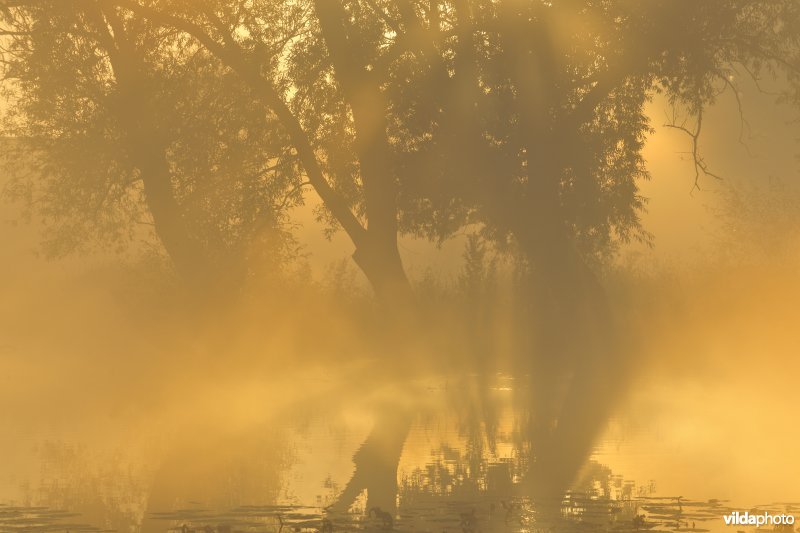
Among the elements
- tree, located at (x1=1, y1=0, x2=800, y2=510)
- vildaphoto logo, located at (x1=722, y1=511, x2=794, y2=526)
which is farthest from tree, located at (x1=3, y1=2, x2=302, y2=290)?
vildaphoto logo, located at (x1=722, y1=511, x2=794, y2=526)

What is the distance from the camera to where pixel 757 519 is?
34.6 feet

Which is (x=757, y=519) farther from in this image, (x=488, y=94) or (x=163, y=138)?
(x=163, y=138)

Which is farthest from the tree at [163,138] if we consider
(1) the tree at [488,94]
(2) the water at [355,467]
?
(2) the water at [355,467]

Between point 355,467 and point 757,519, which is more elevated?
point 355,467

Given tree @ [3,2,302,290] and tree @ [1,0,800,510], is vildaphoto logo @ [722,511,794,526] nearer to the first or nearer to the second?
tree @ [1,0,800,510]

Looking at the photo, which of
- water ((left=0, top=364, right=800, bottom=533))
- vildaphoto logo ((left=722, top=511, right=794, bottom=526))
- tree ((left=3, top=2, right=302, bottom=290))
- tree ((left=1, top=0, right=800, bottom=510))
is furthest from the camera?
tree ((left=3, top=2, right=302, bottom=290))

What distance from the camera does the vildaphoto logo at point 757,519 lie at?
1033 cm

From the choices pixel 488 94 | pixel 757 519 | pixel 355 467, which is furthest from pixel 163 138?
pixel 757 519

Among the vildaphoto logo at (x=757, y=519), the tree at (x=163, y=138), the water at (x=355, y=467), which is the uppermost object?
the tree at (x=163, y=138)

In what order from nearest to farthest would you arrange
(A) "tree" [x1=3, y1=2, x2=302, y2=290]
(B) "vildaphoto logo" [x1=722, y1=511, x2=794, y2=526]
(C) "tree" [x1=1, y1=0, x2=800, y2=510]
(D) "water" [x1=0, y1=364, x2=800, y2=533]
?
(B) "vildaphoto logo" [x1=722, y1=511, x2=794, y2=526]
(D) "water" [x1=0, y1=364, x2=800, y2=533]
(C) "tree" [x1=1, y1=0, x2=800, y2=510]
(A) "tree" [x1=3, y1=2, x2=302, y2=290]

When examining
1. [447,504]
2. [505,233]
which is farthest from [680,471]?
[505,233]

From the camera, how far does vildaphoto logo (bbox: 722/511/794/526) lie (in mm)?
10328

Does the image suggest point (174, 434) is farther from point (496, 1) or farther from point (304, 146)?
point (496, 1)

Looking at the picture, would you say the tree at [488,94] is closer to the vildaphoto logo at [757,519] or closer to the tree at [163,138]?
the tree at [163,138]
